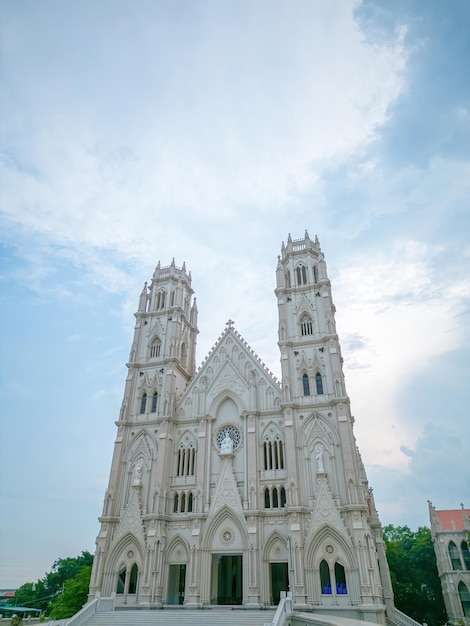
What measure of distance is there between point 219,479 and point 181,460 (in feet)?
14.5

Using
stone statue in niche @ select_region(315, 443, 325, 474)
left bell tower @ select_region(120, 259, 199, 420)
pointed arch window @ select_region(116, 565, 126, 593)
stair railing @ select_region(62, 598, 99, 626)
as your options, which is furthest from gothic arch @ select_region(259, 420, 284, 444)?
stair railing @ select_region(62, 598, 99, 626)

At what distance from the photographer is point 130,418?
39344 mm

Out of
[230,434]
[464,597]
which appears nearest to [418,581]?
[464,597]

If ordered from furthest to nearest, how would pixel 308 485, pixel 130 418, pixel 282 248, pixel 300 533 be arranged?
1. pixel 282 248
2. pixel 130 418
3. pixel 308 485
4. pixel 300 533

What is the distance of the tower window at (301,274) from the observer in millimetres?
42781

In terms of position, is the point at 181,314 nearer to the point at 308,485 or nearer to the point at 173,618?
the point at 308,485

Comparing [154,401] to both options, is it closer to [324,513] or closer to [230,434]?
[230,434]

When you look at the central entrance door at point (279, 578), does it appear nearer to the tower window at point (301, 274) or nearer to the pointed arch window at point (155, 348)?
the pointed arch window at point (155, 348)

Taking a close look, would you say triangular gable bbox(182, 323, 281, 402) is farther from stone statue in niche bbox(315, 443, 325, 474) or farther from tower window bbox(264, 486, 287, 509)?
tower window bbox(264, 486, 287, 509)

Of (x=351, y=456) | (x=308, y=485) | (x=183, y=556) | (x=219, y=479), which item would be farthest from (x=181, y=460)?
(x=351, y=456)

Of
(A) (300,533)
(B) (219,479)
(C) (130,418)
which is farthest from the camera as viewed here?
(C) (130,418)

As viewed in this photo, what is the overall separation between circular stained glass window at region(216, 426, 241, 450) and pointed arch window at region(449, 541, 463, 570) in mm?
33049

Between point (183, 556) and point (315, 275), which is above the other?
point (315, 275)

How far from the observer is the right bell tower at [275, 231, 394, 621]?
92.8 ft
